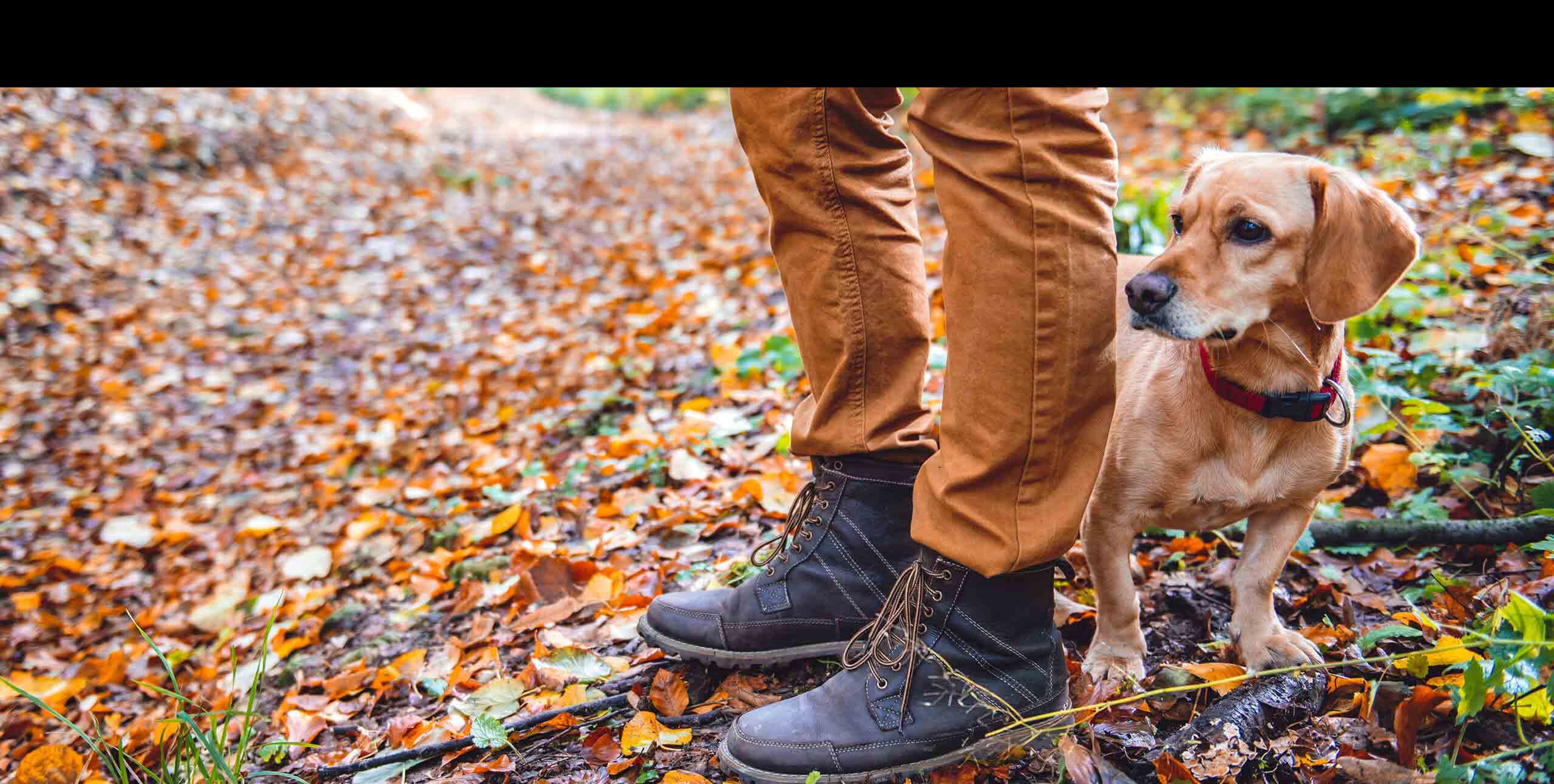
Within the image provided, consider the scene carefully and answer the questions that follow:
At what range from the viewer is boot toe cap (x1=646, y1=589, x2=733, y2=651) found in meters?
2.17

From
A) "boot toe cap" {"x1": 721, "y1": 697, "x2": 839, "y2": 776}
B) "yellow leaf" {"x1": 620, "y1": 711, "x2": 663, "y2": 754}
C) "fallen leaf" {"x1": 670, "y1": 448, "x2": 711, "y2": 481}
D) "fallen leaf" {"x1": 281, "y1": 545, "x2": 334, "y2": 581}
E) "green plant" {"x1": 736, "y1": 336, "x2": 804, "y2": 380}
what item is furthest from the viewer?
"green plant" {"x1": 736, "y1": 336, "x2": 804, "y2": 380}

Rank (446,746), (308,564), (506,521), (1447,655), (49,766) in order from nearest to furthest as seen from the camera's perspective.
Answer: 1. (1447,655)
2. (446,746)
3. (49,766)
4. (506,521)
5. (308,564)

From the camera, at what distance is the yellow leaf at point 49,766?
8.09 ft

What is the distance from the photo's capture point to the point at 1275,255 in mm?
1904

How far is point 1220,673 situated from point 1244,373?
2.08 feet

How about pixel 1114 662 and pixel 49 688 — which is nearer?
pixel 1114 662

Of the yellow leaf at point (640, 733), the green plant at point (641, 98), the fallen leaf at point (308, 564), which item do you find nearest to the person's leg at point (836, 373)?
the yellow leaf at point (640, 733)

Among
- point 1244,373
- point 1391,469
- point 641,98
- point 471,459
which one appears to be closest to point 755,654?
point 1244,373

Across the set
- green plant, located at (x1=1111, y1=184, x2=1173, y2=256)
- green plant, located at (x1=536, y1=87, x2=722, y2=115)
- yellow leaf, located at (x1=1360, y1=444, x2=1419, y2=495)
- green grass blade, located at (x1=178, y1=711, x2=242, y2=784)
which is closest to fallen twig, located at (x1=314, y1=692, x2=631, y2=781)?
green grass blade, located at (x1=178, y1=711, x2=242, y2=784)

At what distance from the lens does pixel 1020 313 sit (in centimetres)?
158

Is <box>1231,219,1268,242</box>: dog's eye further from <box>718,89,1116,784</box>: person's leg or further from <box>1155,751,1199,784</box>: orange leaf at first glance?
<box>1155,751,1199,784</box>: orange leaf

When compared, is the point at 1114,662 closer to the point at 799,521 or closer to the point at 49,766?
the point at 799,521

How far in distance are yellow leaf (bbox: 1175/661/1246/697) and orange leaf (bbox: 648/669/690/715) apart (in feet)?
→ 3.71

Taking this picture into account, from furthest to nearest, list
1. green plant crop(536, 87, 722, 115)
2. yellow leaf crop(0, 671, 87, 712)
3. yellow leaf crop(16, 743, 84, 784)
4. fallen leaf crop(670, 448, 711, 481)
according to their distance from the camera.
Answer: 1. green plant crop(536, 87, 722, 115)
2. fallen leaf crop(670, 448, 711, 481)
3. yellow leaf crop(0, 671, 87, 712)
4. yellow leaf crop(16, 743, 84, 784)
